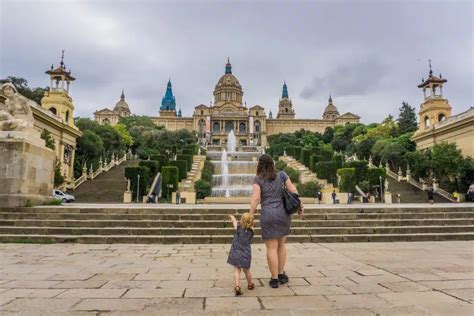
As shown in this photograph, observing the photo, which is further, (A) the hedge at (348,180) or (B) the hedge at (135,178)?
(B) the hedge at (135,178)

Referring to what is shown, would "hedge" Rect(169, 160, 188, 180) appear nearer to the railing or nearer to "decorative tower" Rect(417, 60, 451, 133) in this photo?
the railing

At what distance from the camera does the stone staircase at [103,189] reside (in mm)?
30234

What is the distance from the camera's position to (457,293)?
385 cm

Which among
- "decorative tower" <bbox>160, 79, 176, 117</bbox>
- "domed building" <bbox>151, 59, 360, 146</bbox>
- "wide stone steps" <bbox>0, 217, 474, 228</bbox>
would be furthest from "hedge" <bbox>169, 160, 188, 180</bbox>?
"decorative tower" <bbox>160, 79, 176, 117</bbox>

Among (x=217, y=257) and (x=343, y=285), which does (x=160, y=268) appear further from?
(x=343, y=285)

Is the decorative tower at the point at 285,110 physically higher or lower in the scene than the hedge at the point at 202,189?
higher

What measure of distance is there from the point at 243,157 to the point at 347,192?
26693 millimetres

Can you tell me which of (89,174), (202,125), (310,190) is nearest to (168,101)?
(202,125)

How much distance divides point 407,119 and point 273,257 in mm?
70832

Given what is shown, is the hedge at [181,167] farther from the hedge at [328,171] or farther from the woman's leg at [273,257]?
the woman's leg at [273,257]

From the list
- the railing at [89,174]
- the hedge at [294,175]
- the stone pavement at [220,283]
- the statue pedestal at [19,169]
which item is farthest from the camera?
the hedge at [294,175]

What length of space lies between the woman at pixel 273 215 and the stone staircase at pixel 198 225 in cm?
421

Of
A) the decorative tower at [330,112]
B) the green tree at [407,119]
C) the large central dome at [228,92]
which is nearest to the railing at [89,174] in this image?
the green tree at [407,119]

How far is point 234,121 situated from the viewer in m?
107
